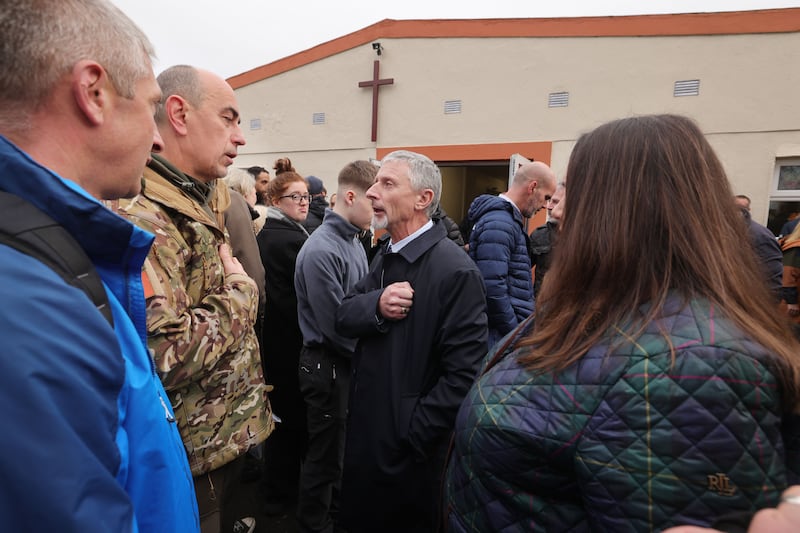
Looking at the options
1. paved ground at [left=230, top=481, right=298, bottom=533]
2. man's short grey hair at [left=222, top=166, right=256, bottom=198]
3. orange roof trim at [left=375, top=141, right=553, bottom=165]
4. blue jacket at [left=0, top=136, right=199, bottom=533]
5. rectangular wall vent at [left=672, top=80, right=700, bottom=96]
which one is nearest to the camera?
blue jacket at [left=0, top=136, right=199, bottom=533]

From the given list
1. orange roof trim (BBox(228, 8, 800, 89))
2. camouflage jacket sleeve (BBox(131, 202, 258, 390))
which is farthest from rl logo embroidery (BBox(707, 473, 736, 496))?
orange roof trim (BBox(228, 8, 800, 89))

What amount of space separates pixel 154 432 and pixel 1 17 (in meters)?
0.79

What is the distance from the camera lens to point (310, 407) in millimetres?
2686

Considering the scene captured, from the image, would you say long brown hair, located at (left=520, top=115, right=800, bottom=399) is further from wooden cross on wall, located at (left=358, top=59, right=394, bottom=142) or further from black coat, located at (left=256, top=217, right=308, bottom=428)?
wooden cross on wall, located at (left=358, top=59, right=394, bottom=142)

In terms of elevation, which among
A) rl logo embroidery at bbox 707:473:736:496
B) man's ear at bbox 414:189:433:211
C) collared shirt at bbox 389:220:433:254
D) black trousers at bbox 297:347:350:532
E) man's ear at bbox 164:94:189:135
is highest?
man's ear at bbox 164:94:189:135

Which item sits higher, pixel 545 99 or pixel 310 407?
pixel 545 99

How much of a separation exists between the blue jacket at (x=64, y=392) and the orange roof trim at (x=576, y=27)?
1046 cm

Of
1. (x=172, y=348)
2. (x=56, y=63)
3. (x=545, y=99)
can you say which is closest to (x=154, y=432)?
(x=172, y=348)

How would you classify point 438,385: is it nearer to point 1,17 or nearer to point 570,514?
point 570,514

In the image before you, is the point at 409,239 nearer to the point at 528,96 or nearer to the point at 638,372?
the point at 638,372

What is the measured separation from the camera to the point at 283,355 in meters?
3.22

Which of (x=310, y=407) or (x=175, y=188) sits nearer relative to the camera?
(x=175, y=188)

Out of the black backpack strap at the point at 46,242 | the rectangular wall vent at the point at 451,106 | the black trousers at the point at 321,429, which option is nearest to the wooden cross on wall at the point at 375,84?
the rectangular wall vent at the point at 451,106

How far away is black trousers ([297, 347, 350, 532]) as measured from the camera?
262cm
